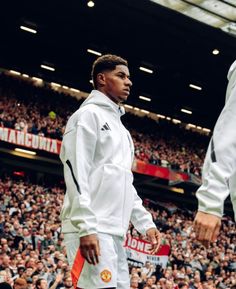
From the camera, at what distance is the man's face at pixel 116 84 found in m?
3.54

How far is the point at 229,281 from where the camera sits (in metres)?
17.8

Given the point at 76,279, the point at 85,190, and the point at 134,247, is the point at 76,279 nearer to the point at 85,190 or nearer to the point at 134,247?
the point at 85,190

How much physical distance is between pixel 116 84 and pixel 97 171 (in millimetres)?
581

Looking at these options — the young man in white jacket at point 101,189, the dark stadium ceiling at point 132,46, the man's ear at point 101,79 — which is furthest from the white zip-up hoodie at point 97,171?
the dark stadium ceiling at point 132,46

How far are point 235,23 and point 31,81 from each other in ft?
40.2

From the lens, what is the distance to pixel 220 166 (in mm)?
2146

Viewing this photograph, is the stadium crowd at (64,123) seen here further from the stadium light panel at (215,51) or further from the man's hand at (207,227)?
the man's hand at (207,227)

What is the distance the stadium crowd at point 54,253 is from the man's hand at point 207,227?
5.65m

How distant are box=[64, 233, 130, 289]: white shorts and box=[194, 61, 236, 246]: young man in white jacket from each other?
0.92 m

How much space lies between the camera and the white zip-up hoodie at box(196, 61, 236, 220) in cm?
208

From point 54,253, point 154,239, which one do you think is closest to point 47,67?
point 54,253

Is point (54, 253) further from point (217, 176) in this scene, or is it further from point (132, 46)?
point (132, 46)

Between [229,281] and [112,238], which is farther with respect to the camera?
[229,281]

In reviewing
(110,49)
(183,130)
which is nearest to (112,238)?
(110,49)
